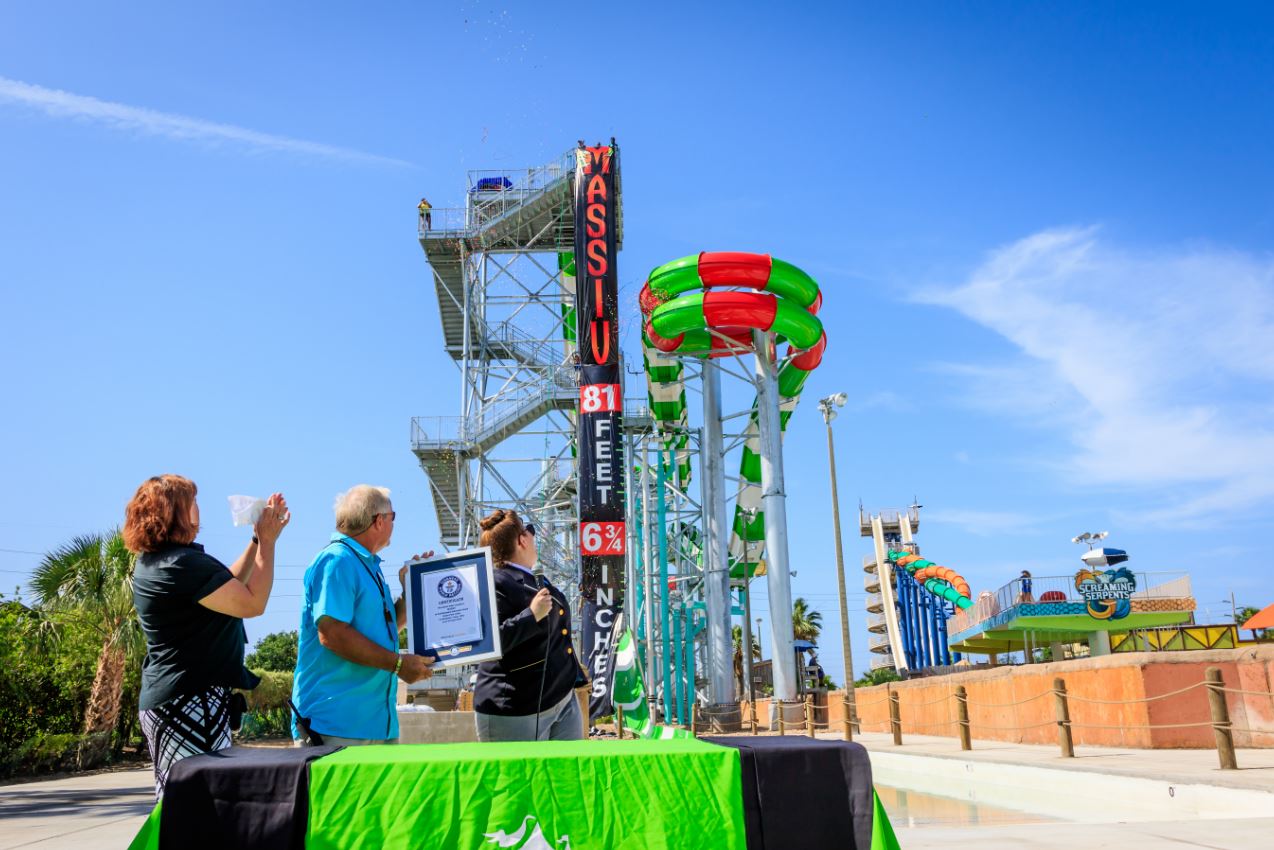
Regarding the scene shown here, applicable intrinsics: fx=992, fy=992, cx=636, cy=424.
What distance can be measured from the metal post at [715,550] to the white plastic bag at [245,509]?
2695 cm

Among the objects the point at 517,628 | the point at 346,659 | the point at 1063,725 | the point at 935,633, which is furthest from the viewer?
the point at 935,633

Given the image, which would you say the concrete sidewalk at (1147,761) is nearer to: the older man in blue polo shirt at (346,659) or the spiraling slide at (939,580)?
the older man in blue polo shirt at (346,659)

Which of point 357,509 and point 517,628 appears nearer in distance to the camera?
point 357,509

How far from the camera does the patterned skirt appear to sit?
11.1 ft

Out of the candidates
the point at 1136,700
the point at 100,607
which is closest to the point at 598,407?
the point at 100,607

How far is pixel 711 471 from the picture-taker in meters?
32.0

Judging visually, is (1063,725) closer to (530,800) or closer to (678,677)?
(530,800)

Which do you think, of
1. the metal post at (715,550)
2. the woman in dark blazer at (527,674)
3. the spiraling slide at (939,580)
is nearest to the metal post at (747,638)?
the metal post at (715,550)

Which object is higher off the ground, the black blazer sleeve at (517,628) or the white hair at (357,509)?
the white hair at (357,509)

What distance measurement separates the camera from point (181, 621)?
11.4 ft

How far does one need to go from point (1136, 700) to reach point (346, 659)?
9.86m

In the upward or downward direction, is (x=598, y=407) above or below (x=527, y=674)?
above

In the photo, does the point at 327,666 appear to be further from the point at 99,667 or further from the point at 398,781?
the point at 99,667

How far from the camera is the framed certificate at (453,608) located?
13.0 ft
